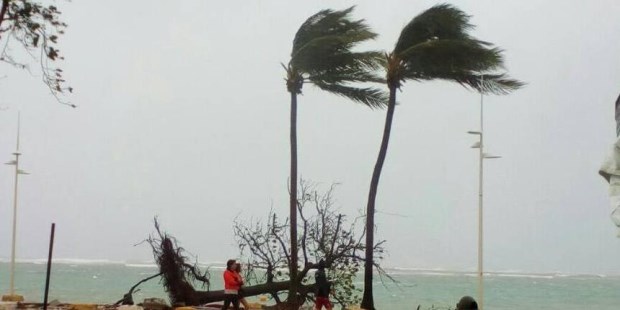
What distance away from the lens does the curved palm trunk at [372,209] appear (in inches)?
988

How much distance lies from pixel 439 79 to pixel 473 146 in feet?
8.78

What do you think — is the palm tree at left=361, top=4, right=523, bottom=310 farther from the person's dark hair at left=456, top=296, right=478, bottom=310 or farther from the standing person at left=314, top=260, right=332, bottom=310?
the person's dark hair at left=456, top=296, right=478, bottom=310

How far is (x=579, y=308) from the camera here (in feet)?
232

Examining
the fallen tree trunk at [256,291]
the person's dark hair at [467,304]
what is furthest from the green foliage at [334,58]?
the person's dark hair at [467,304]

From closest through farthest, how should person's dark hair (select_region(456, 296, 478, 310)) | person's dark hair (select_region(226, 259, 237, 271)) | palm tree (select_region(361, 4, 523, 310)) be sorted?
person's dark hair (select_region(456, 296, 478, 310))
person's dark hair (select_region(226, 259, 237, 271))
palm tree (select_region(361, 4, 523, 310))

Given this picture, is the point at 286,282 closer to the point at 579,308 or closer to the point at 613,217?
the point at 613,217

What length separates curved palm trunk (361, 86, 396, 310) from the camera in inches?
988

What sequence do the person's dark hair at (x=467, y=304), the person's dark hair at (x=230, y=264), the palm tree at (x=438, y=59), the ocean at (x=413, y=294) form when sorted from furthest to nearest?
the ocean at (x=413, y=294) → the palm tree at (x=438, y=59) → the person's dark hair at (x=230, y=264) → the person's dark hair at (x=467, y=304)

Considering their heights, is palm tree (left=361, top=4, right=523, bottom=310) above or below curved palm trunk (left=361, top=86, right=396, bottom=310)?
above

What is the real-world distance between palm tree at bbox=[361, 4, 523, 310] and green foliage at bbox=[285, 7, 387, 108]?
0.73 m

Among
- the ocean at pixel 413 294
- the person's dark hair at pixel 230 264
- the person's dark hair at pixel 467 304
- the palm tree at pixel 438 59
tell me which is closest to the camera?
the person's dark hair at pixel 467 304

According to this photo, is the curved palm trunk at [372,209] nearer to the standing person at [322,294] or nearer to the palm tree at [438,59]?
the palm tree at [438,59]

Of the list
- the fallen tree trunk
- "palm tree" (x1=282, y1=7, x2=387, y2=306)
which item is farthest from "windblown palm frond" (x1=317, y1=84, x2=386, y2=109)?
the fallen tree trunk

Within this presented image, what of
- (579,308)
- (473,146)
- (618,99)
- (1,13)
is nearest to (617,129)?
(618,99)
